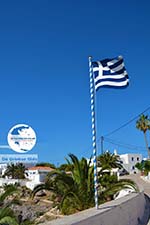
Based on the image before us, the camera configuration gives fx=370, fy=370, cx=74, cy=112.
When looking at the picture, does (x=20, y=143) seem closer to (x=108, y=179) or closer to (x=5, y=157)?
(x=5, y=157)

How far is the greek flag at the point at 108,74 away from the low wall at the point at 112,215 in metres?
3.18

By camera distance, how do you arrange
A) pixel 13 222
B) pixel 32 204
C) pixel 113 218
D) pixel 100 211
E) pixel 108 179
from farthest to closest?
pixel 32 204 → pixel 108 179 → pixel 13 222 → pixel 113 218 → pixel 100 211

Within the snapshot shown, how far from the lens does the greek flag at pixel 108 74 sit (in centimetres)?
1016

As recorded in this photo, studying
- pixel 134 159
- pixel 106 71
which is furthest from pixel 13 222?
pixel 134 159

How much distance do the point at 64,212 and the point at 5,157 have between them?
29.9m

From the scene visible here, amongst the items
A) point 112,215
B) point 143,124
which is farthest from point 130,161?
point 112,215

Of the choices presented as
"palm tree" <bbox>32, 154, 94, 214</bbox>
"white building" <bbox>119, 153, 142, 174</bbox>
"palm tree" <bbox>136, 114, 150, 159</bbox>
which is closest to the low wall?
"palm tree" <bbox>32, 154, 94, 214</bbox>

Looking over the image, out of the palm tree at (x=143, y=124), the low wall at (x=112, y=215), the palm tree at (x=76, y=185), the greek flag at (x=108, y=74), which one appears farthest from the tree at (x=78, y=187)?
the palm tree at (x=143, y=124)

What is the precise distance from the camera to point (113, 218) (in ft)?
28.0

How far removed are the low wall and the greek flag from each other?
3.18 m

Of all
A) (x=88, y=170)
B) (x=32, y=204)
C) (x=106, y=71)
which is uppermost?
(x=106, y=71)

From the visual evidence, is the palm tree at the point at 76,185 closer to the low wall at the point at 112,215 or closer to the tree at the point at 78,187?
the tree at the point at 78,187

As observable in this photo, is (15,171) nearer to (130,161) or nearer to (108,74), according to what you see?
(130,161)

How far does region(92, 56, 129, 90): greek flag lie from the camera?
1016 cm
